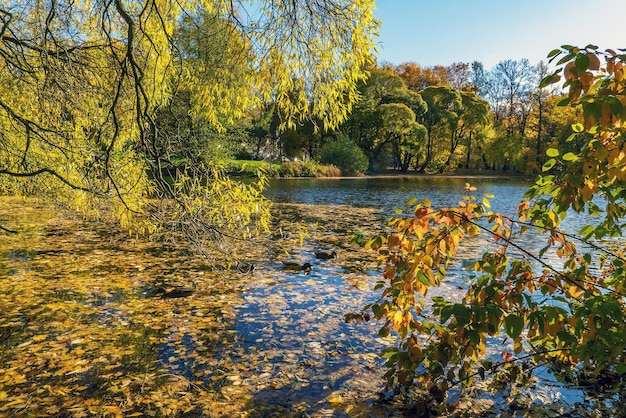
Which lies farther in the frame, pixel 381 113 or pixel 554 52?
pixel 381 113

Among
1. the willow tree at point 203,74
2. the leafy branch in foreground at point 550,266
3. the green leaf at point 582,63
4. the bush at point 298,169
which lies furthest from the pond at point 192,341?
the bush at point 298,169

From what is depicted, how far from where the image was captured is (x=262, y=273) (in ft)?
31.0

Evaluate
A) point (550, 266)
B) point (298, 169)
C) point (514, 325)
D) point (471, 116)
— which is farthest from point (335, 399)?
point (471, 116)

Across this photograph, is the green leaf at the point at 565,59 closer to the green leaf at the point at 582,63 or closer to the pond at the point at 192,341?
the green leaf at the point at 582,63

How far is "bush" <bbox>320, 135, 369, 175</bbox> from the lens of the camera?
47812mm

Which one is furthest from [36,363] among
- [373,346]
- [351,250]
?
[351,250]

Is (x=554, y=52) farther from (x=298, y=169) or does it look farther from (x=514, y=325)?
(x=298, y=169)

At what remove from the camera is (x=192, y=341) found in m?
5.84

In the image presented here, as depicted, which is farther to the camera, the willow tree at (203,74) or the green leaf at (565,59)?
the willow tree at (203,74)

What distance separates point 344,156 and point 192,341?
4287 centimetres

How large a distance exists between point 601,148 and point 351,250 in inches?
362

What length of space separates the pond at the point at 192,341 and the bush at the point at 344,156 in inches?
1484

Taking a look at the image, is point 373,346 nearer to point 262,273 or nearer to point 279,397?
point 279,397

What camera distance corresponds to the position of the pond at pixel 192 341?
4.43 meters
